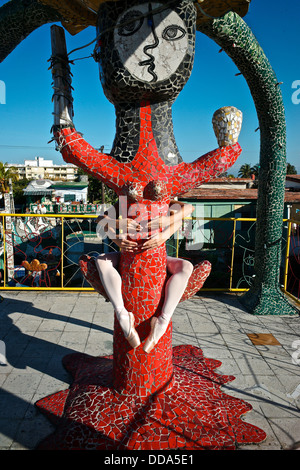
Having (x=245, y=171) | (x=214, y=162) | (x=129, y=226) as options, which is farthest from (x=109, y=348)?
(x=245, y=171)

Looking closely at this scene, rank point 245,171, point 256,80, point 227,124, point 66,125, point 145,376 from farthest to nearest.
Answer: point 245,171 → point 256,80 → point 145,376 → point 227,124 → point 66,125

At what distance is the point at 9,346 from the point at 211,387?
8.31 ft

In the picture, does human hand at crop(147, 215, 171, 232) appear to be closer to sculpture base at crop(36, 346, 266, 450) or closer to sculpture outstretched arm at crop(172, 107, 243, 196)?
sculpture outstretched arm at crop(172, 107, 243, 196)

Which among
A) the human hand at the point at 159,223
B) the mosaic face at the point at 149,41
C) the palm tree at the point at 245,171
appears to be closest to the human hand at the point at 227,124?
the mosaic face at the point at 149,41

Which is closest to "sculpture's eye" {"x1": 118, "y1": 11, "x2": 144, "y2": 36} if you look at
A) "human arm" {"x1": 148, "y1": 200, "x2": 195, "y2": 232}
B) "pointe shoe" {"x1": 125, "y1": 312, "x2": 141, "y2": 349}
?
"human arm" {"x1": 148, "y1": 200, "x2": 195, "y2": 232}

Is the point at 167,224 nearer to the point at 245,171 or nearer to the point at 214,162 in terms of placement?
the point at 214,162

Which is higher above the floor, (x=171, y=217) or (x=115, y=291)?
(x=171, y=217)

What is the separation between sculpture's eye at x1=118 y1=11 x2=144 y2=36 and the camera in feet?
8.27

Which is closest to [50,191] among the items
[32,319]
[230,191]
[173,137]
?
[230,191]

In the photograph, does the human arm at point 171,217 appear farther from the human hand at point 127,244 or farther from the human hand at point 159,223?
the human hand at point 127,244

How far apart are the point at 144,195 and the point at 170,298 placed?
0.88 m

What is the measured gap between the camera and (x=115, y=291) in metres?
2.86

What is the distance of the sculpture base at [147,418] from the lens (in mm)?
2684

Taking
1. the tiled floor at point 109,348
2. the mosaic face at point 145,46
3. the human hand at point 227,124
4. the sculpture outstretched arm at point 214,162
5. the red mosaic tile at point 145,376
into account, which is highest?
the mosaic face at point 145,46
